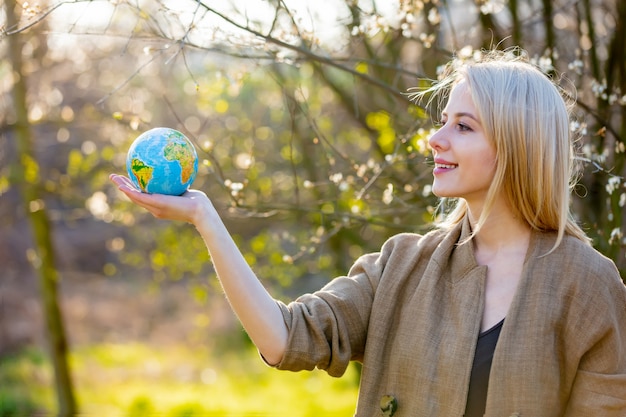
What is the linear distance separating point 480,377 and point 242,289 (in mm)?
686

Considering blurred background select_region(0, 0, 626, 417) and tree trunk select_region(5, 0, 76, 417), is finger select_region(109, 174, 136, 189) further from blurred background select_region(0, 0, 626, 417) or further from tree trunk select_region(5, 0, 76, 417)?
tree trunk select_region(5, 0, 76, 417)

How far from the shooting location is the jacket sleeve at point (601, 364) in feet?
6.88

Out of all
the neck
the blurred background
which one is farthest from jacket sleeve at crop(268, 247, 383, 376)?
the blurred background

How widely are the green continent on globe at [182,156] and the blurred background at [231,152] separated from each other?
1.64 ft

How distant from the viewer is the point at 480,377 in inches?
85.0

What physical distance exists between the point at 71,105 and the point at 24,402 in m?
3.19

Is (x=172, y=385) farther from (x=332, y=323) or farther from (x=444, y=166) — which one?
(x=444, y=166)

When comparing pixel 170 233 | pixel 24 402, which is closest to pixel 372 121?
pixel 170 233

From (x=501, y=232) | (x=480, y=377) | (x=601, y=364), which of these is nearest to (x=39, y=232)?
(x=501, y=232)

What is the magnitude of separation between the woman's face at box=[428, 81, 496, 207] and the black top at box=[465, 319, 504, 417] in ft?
1.40

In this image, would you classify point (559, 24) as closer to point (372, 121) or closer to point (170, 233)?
point (372, 121)

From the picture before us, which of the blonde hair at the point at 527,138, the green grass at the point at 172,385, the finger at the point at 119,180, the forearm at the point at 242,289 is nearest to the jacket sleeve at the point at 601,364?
the blonde hair at the point at 527,138

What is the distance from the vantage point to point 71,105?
825 centimetres

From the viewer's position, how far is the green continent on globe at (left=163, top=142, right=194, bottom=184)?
7.59 ft
